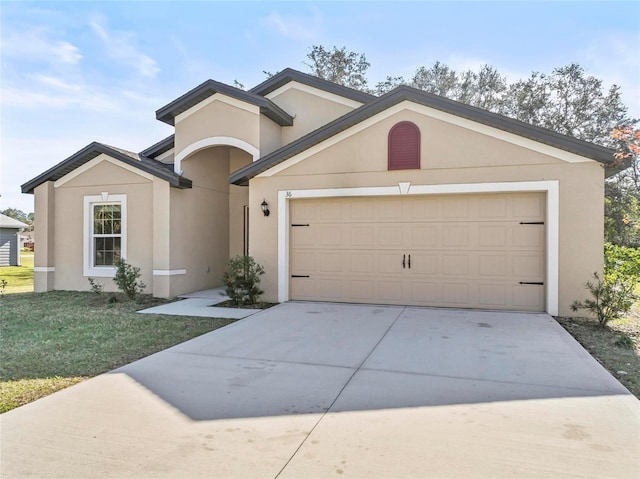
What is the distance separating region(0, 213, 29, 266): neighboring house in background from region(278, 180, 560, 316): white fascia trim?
21.9m

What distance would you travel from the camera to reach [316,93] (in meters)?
12.8

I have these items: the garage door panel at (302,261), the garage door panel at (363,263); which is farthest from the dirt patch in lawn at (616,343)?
the garage door panel at (302,261)

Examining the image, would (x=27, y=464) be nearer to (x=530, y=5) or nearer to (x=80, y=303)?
(x=80, y=303)

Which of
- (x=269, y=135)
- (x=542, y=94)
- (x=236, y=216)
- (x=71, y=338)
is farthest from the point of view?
(x=542, y=94)

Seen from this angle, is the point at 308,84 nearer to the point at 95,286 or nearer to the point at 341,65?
the point at 95,286

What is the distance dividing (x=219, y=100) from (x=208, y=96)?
321mm

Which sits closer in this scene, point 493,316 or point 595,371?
point 595,371

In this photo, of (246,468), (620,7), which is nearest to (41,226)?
(246,468)

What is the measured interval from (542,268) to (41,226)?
13.5 meters

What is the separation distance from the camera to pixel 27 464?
116 inches

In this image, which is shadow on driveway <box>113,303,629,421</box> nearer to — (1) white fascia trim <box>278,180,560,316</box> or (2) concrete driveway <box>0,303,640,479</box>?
(2) concrete driveway <box>0,303,640,479</box>

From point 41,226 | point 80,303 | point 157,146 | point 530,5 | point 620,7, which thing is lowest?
point 80,303

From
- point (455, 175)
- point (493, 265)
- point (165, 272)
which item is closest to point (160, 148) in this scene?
point (165, 272)

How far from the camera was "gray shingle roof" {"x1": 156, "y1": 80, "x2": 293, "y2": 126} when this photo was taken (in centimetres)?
1096
